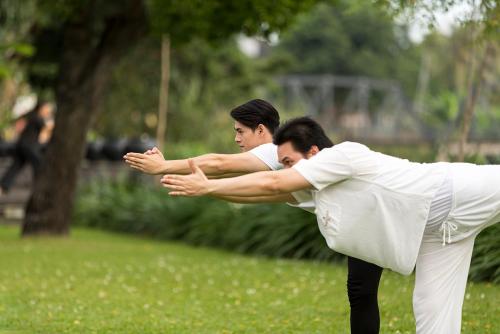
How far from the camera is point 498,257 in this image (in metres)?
10.1

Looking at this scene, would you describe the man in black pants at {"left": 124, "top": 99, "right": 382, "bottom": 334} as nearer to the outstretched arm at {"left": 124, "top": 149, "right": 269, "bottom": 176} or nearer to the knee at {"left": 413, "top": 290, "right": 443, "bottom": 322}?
the outstretched arm at {"left": 124, "top": 149, "right": 269, "bottom": 176}

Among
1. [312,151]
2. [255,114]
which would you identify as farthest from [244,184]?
[255,114]

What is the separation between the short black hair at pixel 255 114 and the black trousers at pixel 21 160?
44.9 ft

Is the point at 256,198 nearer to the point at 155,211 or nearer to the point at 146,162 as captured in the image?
Answer: the point at 146,162

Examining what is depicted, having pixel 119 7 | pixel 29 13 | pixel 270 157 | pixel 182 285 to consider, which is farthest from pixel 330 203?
pixel 29 13

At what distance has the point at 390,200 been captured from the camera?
5.24 m

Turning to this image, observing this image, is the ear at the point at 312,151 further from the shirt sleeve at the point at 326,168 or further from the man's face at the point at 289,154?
the shirt sleeve at the point at 326,168

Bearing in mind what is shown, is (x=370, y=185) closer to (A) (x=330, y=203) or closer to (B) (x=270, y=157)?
(A) (x=330, y=203)

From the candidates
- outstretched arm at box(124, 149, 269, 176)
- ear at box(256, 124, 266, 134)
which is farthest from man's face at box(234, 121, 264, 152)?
outstretched arm at box(124, 149, 269, 176)

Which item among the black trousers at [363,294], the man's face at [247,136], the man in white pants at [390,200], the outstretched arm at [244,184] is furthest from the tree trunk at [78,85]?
the outstretched arm at [244,184]

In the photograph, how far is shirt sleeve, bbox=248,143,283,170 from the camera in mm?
6004

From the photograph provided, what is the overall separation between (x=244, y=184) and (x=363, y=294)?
129cm

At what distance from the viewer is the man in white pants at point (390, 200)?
512 centimetres

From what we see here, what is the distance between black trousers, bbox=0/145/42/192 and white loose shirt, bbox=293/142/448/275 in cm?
1482
